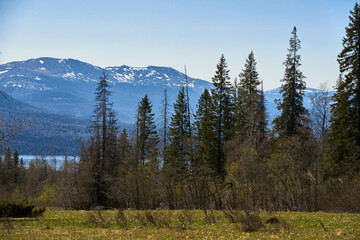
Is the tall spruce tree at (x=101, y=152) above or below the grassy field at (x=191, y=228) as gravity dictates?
above

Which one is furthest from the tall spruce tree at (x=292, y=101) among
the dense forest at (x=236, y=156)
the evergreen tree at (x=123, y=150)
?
the evergreen tree at (x=123, y=150)

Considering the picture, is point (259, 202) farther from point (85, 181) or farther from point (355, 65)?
point (85, 181)

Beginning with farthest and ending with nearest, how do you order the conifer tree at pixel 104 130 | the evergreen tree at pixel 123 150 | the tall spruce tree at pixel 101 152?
1. the conifer tree at pixel 104 130
2. the tall spruce tree at pixel 101 152
3. the evergreen tree at pixel 123 150

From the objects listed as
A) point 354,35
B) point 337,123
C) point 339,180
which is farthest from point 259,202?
point 354,35

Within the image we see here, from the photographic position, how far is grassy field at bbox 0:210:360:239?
13.8 m

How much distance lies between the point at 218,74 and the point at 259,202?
71.5 feet

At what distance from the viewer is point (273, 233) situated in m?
14.0

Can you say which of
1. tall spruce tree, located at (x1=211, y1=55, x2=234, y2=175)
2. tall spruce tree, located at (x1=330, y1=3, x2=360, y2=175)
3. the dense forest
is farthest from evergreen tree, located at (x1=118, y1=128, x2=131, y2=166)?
tall spruce tree, located at (x1=330, y1=3, x2=360, y2=175)

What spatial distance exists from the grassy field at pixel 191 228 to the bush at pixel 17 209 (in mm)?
1486

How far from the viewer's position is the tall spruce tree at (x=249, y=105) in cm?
4144

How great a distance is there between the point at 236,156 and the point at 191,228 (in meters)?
22.2

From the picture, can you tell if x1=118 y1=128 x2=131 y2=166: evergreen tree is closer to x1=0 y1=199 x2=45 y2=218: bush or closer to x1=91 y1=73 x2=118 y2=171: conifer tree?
x1=91 y1=73 x2=118 y2=171: conifer tree

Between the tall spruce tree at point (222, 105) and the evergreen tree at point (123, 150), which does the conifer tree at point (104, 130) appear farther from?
the tall spruce tree at point (222, 105)

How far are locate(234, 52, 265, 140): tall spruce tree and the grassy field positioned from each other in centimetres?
2364
